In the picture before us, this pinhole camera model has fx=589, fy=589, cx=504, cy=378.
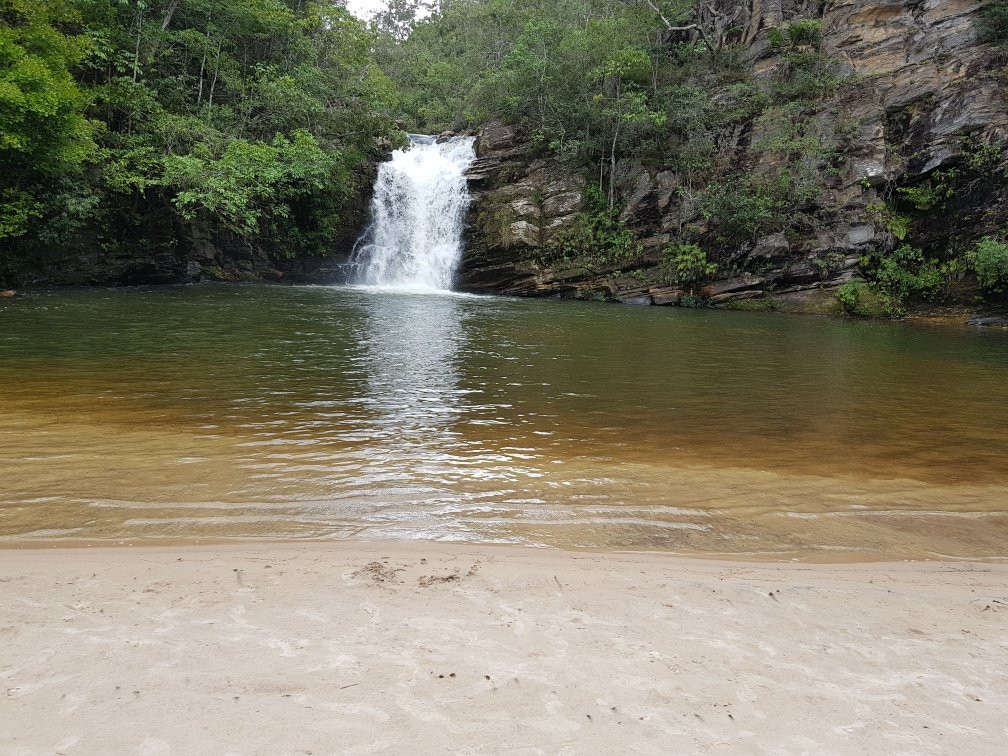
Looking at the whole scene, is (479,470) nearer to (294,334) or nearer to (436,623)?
(436,623)

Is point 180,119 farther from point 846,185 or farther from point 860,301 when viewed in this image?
point 860,301

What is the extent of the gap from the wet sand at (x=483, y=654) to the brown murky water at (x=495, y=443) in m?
0.56

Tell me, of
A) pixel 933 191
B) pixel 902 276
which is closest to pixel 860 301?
pixel 902 276

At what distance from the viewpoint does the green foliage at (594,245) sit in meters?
26.1

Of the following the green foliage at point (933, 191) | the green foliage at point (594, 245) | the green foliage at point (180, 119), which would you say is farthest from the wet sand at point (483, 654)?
the green foliage at point (933, 191)

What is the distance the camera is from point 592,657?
2229mm

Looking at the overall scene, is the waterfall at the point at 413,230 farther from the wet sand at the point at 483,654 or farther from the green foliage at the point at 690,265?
the wet sand at the point at 483,654

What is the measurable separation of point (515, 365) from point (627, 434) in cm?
394

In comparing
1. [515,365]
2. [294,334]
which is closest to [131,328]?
[294,334]

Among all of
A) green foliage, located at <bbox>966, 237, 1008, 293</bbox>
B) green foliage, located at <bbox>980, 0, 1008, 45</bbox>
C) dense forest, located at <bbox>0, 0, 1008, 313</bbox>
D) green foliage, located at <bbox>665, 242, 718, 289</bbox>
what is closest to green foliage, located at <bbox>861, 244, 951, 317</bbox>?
dense forest, located at <bbox>0, 0, 1008, 313</bbox>

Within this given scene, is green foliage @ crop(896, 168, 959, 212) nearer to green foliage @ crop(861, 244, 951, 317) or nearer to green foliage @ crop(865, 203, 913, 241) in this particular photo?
green foliage @ crop(865, 203, 913, 241)

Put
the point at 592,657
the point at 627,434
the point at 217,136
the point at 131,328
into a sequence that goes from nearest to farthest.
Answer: the point at 592,657 → the point at 627,434 → the point at 131,328 → the point at 217,136

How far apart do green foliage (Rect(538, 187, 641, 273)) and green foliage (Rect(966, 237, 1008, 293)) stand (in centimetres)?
1182

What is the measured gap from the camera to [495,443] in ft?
18.2
